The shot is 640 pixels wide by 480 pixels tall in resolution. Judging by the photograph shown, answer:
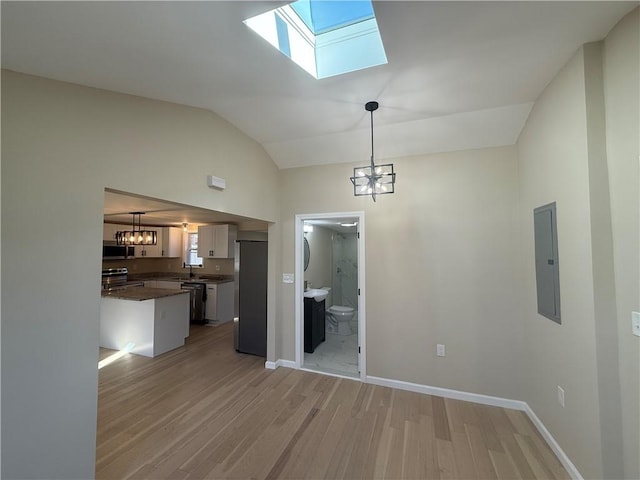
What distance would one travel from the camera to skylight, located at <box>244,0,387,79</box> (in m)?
1.59

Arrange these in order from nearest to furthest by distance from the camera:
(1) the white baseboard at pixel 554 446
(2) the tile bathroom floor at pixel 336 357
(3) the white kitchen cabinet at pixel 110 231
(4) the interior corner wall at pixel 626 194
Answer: (4) the interior corner wall at pixel 626 194 → (1) the white baseboard at pixel 554 446 → (2) the tile bathroom floor at pixel 336 357 → (3) the white kitchen cabinet at pixel 110 231

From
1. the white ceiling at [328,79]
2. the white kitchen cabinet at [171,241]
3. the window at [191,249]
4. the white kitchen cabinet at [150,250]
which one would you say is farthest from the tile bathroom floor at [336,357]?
the white kitchen cabinet at [150,250]

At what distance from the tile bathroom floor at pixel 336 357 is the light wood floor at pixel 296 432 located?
24 cm

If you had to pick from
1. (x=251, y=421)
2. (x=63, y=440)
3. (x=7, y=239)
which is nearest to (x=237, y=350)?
(x=251, y=421)

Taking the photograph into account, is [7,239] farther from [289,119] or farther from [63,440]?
[289,119]

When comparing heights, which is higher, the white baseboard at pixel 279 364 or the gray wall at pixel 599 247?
the gray wall at pixel 599 247

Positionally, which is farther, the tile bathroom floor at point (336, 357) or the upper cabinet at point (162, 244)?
the upper cabinet at point (162, 244)

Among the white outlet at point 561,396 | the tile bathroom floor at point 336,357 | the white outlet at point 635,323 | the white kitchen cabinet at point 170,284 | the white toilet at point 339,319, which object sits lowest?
the tile bathroom floor at point 336,357

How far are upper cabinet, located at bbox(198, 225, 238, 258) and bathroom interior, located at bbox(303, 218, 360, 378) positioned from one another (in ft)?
6.31

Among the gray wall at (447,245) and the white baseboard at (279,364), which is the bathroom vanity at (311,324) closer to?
the white baseboard at (279,364)

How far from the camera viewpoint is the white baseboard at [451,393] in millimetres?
2598

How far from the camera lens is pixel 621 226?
4.84 ft

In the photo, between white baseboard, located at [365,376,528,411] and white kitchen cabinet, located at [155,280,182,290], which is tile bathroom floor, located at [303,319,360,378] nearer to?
white baseboard, located at [365,376,528,411]

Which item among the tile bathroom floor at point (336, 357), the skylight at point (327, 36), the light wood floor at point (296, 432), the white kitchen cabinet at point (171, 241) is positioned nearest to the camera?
the skylight at point (327, 36)
